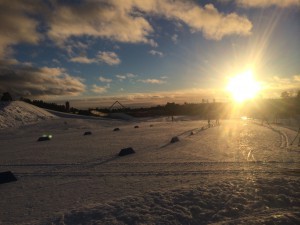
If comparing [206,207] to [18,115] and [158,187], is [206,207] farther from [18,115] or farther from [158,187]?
[18,115]

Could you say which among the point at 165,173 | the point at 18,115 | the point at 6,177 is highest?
the point at 18,115

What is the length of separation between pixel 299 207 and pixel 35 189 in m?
6.76

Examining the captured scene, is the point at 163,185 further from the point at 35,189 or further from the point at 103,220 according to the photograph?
the point at 35,189

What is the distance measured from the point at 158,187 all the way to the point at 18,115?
2497 cm

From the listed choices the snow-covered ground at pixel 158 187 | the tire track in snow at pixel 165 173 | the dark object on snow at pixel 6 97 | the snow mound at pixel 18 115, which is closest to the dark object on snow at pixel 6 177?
the snow-covered ground at pixel 158 187

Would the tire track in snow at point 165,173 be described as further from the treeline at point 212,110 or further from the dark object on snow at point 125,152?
the treeline at point 212,110

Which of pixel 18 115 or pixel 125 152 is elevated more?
pixel 18 115

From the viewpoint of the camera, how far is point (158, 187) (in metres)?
8.30

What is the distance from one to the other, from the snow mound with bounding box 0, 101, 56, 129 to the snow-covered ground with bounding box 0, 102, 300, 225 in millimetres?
14339

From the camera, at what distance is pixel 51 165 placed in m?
12.0

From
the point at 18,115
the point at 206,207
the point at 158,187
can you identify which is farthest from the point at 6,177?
the point at 18,115

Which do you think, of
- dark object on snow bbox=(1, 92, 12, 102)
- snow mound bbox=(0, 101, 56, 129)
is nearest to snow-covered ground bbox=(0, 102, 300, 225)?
snow mound bbox=(0, 101, 56, 129)

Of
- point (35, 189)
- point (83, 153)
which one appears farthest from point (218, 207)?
point (83, 153)

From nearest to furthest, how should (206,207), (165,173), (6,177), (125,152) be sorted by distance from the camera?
(206,207) → (6,177) → (165,173) → (125,152)
